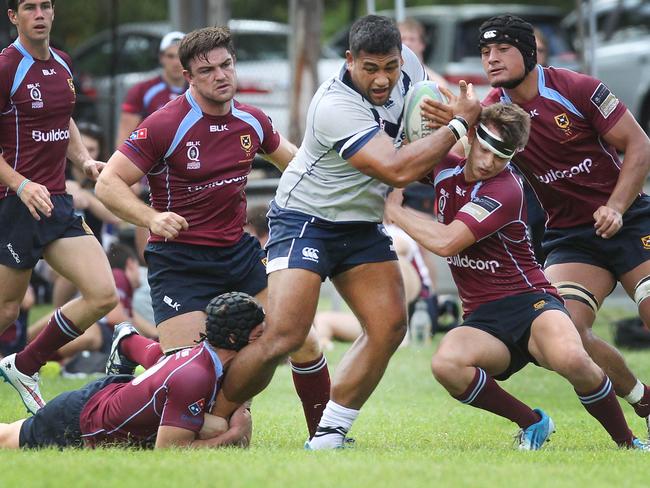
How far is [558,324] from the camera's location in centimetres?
695

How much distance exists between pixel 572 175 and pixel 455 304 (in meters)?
6.20

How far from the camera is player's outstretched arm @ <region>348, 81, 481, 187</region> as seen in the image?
6.62 meters

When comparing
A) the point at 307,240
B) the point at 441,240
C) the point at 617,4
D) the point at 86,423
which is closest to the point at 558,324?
the point at 441,240

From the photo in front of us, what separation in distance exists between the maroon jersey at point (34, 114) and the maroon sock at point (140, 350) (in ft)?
4.49

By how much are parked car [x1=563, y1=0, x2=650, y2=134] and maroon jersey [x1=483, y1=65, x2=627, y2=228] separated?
34.7 feet

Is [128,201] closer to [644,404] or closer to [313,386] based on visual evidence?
[313,386]

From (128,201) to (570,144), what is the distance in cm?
266

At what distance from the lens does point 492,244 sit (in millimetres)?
7176

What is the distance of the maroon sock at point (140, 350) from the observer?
25.0 ft

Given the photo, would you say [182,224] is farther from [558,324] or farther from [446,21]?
[446,21]

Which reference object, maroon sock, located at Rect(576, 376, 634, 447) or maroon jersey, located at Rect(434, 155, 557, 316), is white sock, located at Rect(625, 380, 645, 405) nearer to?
maroon sock, located at Rect(576, 376, 634, 447)

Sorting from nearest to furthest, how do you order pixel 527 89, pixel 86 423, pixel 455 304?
pixel 86 423 < pixel 527 89 < pixel 455 304

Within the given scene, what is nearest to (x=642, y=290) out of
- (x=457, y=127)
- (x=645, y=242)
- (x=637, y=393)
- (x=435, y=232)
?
(x=645, y=242)

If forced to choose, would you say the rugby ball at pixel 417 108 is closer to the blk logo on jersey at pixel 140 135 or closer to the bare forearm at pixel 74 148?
the blk logo on jersey at pixel 140 135
